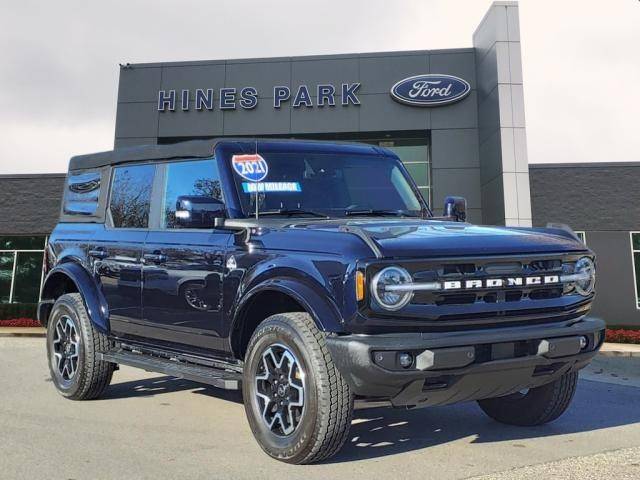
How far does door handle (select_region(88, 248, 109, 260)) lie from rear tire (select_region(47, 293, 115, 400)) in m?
0.46

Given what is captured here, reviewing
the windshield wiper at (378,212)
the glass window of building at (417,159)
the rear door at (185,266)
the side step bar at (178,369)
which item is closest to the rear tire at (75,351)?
the side step bar at (178,369)

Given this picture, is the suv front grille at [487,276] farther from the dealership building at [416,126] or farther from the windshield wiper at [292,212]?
the dealership building at [416,126]

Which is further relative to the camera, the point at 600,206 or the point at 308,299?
the point at 600,206

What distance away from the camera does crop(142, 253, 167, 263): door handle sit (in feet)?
15.6

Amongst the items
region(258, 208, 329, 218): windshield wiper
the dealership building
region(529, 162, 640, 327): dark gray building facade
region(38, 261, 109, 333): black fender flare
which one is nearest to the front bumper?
region(258, 208, 329, 218): windshield wiper

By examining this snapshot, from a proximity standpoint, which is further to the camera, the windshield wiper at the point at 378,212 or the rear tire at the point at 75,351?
the rear tire at the point at 75,351

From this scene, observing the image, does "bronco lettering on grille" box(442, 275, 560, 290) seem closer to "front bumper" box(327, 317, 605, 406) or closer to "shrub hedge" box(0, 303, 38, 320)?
"front bumper" box(327, 317, 605, 406)

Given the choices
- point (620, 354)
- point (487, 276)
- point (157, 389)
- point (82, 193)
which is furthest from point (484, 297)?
point (620, 354)

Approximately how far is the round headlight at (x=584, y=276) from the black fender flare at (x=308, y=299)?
1.61 metres

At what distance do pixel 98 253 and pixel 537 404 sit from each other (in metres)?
3.89

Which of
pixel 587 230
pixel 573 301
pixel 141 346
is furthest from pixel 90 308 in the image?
pixel 587 230

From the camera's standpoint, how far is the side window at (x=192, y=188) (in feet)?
14.1

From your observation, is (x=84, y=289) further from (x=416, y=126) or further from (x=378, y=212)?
(x=416, y=126)

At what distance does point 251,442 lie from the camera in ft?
14.0
